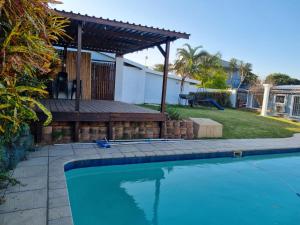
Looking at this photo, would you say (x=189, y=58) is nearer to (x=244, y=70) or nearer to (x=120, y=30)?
(x=120, y=30)

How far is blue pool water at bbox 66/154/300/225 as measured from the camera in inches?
155

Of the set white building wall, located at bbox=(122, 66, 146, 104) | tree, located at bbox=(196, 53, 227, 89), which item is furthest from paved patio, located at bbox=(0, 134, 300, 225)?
tree, located at bbox=(196, 53, 227, 89)

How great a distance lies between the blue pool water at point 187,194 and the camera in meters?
3.93

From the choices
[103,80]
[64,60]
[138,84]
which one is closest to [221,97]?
[138,84]

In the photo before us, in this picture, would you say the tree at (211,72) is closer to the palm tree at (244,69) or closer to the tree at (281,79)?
the palm tree at (244,69)

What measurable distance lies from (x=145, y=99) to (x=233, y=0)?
26.9ft

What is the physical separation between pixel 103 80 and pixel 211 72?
597 inches

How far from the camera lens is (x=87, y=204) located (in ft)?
13.4

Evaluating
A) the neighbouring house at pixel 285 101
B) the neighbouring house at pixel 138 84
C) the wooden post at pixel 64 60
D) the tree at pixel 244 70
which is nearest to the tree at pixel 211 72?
the neighbouring house at pixel 138 84

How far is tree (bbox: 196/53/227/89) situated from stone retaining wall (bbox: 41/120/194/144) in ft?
47.9

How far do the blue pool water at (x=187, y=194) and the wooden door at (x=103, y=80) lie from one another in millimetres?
6861

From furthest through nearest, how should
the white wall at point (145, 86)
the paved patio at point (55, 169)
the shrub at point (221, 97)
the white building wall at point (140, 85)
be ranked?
the shrub at point (221, 97)
the white wall at point (145, 86)
the white building wall at point (140, 85)
the paved patio at point (55, 169)

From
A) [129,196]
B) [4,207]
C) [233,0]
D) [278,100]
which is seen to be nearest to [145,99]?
[233,0]

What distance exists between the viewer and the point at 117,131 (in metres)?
6.97
